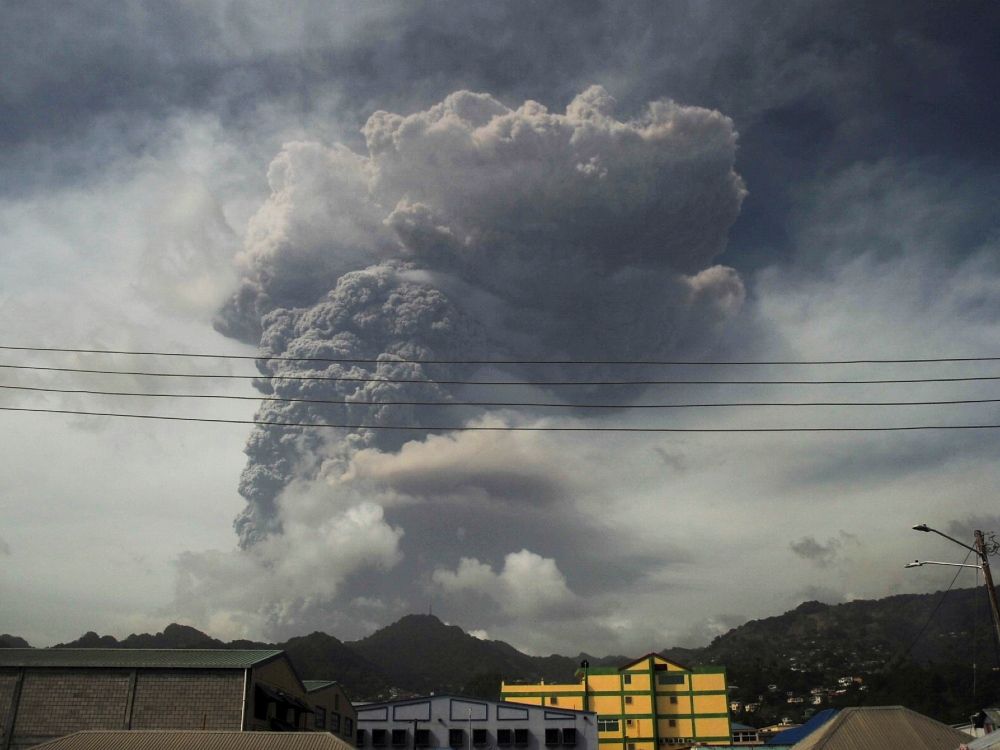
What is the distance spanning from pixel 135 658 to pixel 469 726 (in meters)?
40.6

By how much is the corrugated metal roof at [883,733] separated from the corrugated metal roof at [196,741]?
80.6ft

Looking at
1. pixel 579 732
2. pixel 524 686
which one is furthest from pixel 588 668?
pixel 579 732

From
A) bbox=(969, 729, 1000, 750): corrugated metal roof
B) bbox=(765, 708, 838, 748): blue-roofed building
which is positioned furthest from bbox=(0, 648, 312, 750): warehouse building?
bbox=(765, 708, 838, 748): blue-roofed building

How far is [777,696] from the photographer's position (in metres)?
192

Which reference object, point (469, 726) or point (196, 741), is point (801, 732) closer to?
point (469, 726)

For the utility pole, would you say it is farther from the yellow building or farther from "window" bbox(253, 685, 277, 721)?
the yellow building

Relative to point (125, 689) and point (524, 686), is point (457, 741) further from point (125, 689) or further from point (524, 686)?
point (125, 689)

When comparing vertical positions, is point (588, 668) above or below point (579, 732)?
above

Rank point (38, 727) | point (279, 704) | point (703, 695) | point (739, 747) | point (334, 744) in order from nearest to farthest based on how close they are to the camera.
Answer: point (334, 744) < point (38, 727) < point (279, 704) < point (739, 747) < point (703, 695)

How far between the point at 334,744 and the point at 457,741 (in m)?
42.6

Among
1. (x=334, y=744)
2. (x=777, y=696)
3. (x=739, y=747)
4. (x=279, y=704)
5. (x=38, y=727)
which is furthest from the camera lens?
(x=777, y=696)

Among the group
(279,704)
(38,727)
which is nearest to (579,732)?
(279,704)

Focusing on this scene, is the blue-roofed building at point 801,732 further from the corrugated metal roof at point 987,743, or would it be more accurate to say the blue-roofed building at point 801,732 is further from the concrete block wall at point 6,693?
the concrete block wall at point 6,693

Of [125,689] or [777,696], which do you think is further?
[777,696]
